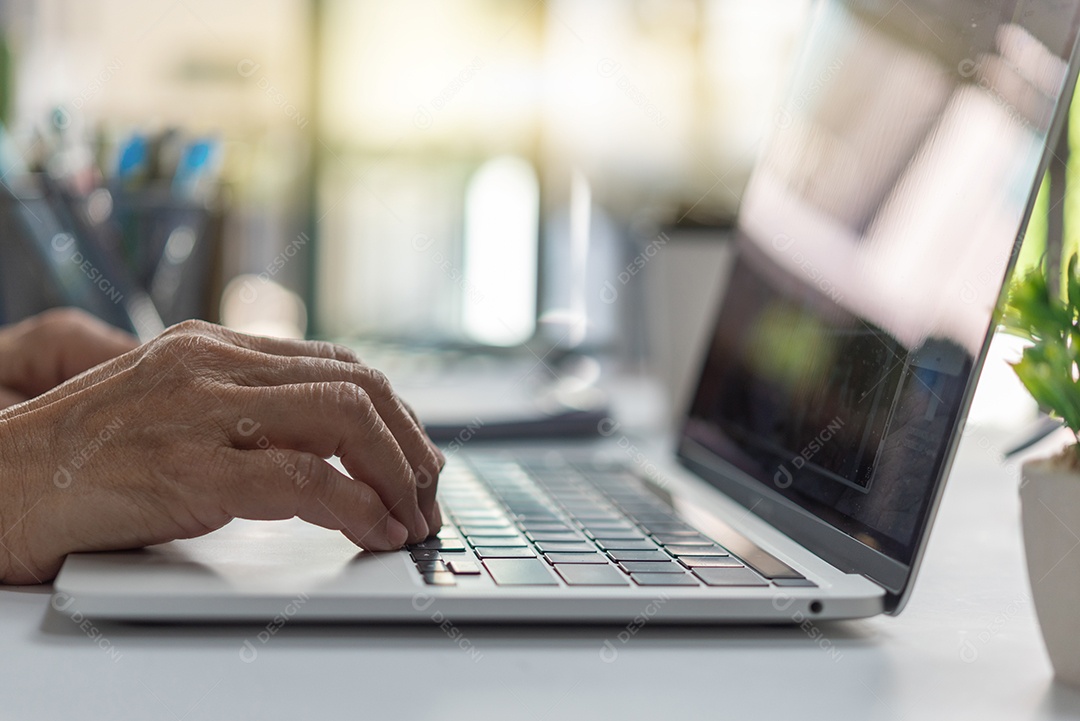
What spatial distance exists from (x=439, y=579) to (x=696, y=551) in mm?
132

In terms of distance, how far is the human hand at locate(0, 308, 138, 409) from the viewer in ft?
2.34

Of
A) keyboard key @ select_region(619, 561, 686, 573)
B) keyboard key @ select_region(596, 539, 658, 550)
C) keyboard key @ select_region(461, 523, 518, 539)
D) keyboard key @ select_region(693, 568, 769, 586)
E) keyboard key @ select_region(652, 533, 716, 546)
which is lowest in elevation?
keyboard key @ select_region(461, 523, 518, 539)

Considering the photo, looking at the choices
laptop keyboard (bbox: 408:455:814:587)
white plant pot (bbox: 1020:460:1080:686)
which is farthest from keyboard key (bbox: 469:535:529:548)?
white plant pot (bbox: 1020:460:1080:686)

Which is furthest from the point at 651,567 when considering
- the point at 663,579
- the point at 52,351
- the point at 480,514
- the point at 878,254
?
the point at 52,351

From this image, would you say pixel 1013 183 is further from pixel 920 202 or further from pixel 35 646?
pixel 35 646

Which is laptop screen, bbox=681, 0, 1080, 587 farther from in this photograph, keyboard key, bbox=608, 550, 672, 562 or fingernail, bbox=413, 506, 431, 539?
fingernail, bbox=413, 506, 431, 539

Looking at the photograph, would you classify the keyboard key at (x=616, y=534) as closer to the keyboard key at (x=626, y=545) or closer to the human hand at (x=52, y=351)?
the keyboard key at (x=626, y=545)

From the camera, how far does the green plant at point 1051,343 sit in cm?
37

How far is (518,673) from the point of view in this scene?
1.16ft

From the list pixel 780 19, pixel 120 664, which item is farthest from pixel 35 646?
pixel 780 19

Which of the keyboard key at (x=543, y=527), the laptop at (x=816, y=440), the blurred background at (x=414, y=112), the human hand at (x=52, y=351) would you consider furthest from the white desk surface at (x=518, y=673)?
the blurred background at (x=414, y=112)

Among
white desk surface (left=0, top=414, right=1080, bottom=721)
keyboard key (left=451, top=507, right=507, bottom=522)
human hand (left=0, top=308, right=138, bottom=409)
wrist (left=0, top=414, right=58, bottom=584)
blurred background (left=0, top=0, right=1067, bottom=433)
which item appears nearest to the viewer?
white desk surface (left=0, top=414, right=1080, bottom=721)

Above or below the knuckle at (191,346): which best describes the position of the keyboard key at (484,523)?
below

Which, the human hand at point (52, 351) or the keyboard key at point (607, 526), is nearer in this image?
the keyboard key at point (607, 526)
